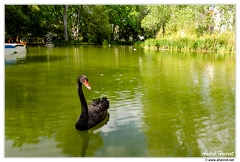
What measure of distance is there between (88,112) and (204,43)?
1869 centimetres

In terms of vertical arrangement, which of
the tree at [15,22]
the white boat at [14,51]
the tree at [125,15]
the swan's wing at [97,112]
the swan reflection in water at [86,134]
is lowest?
the swan reflection in water at [86,134]

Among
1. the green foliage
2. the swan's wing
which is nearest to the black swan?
the swan's wing

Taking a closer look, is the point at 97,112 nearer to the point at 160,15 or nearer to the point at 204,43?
the point at 204,43

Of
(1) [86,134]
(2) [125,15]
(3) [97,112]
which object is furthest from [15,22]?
(1) [86,134]

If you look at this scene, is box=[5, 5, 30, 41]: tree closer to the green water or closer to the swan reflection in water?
the green water

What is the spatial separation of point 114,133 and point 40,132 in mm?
1234

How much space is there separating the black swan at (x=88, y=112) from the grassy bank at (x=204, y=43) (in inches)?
652

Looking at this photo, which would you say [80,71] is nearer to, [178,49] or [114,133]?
[114,133]

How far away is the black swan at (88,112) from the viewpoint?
467 centimetres

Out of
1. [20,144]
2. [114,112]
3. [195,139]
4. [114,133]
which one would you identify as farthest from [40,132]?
[195,139]

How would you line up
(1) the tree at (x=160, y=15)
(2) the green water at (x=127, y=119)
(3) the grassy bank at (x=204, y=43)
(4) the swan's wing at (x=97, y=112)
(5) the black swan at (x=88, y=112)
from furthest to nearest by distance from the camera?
(1) the tree at (x=160, y=15) → (3) the grassy bank at (x=204, y=43) → (4) the swan's wing at (x=97, y=112) → (5) the black swan at (x=88, y=112) → (2) the green water at (x=127, y=119)

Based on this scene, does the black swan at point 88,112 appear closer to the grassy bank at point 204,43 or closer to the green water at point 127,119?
the green water at point 127,119

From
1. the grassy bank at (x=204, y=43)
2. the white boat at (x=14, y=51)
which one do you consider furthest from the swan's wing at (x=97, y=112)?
the grassy bank at (x=204, y=43)

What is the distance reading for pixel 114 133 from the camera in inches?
183
